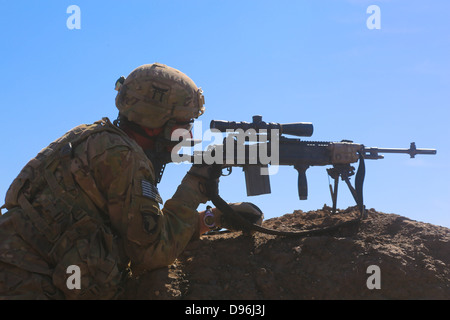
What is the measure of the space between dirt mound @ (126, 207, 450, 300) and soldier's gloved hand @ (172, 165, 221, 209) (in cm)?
68

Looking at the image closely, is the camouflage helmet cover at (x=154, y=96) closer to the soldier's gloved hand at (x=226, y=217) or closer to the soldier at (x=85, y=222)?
the soldier at (x=85, y=222)

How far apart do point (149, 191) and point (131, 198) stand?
193 mm

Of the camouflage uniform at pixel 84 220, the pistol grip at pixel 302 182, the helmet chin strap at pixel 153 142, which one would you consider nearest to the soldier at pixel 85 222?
the camouflage uniform at pixel 84 220

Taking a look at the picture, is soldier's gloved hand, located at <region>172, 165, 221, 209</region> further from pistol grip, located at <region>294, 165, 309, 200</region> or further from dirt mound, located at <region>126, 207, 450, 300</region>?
pistol grip, located at <region>294, 165, 309, 200</region>

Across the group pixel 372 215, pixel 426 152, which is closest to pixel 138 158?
pixel 372 215

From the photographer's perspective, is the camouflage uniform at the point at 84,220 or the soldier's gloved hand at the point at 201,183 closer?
the camouflage uniform at the point at 84,220

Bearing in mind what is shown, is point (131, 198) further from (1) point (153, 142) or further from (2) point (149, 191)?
(1) point (153, 142)

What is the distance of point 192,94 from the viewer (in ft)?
19.9

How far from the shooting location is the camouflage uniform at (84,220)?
4.75 m

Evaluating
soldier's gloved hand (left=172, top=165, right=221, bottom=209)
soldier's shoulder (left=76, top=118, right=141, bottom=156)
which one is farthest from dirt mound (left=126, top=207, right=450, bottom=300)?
soldier's shoulder (left=76, top=118, right=141, bottom=156)

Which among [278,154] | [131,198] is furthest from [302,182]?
[131,198]

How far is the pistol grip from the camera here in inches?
313

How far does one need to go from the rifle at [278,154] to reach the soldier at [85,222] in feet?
5.20

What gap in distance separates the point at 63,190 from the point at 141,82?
1539mm
